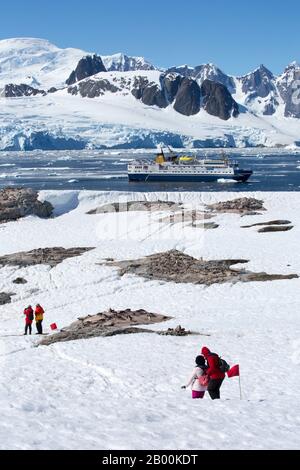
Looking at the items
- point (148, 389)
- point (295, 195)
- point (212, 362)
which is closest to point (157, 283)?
point (148, 389)

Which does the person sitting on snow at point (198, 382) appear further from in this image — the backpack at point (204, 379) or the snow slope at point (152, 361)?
the snow slope at point (152, 361)

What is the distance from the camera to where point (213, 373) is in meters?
12.9

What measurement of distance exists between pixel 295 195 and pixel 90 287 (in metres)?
35.1

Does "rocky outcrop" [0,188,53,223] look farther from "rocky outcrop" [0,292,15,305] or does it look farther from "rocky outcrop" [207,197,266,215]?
"rocky outcrop" [0,292,15,305]

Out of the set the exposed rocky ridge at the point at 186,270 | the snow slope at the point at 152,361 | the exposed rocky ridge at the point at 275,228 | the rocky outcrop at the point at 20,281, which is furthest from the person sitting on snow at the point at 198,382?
the exposed rocky ridge at the point at 275,228

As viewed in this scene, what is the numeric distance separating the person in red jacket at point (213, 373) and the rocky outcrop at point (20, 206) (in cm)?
4179

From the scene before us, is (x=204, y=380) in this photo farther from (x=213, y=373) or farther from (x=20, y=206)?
(x=20, y=206)

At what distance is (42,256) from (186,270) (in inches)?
394

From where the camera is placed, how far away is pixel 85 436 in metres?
10.9

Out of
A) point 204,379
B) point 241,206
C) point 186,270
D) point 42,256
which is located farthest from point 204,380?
point 241,206

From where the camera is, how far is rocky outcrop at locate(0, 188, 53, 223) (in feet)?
174

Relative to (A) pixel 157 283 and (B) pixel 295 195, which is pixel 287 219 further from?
(A) pixel 157 283

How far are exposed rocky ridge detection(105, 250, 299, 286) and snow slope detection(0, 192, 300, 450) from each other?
846mm

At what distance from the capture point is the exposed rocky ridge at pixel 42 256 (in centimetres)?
3566
